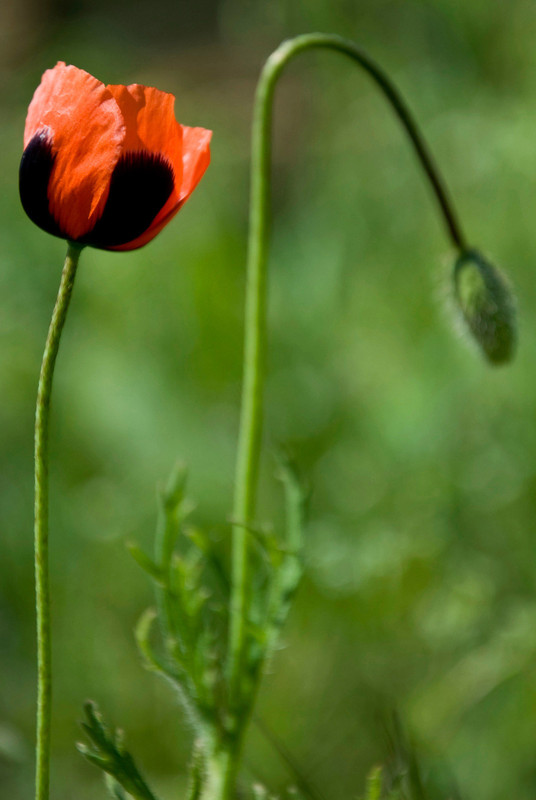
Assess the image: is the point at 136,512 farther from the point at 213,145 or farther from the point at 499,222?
the point at 213,145

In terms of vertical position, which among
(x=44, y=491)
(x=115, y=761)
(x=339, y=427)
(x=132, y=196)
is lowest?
(x=115, y=761)

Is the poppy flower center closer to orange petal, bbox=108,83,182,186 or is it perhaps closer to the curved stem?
orange petal, bbox=108,83,182,186

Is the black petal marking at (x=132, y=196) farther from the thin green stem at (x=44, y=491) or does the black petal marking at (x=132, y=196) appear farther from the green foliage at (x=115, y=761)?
the green foliage at (x=115, y=761)

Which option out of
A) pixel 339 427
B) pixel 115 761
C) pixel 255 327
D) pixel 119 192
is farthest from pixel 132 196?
pixel 339 427

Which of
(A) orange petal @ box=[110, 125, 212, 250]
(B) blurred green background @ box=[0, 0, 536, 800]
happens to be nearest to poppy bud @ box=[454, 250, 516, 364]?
(B) blurred green background @ box=[0, 0, 536, 800]

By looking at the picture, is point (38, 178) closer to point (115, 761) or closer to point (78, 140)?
point (78, 140)

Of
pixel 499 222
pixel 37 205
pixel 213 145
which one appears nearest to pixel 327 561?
pixel 499 222

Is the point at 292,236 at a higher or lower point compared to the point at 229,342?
higher
